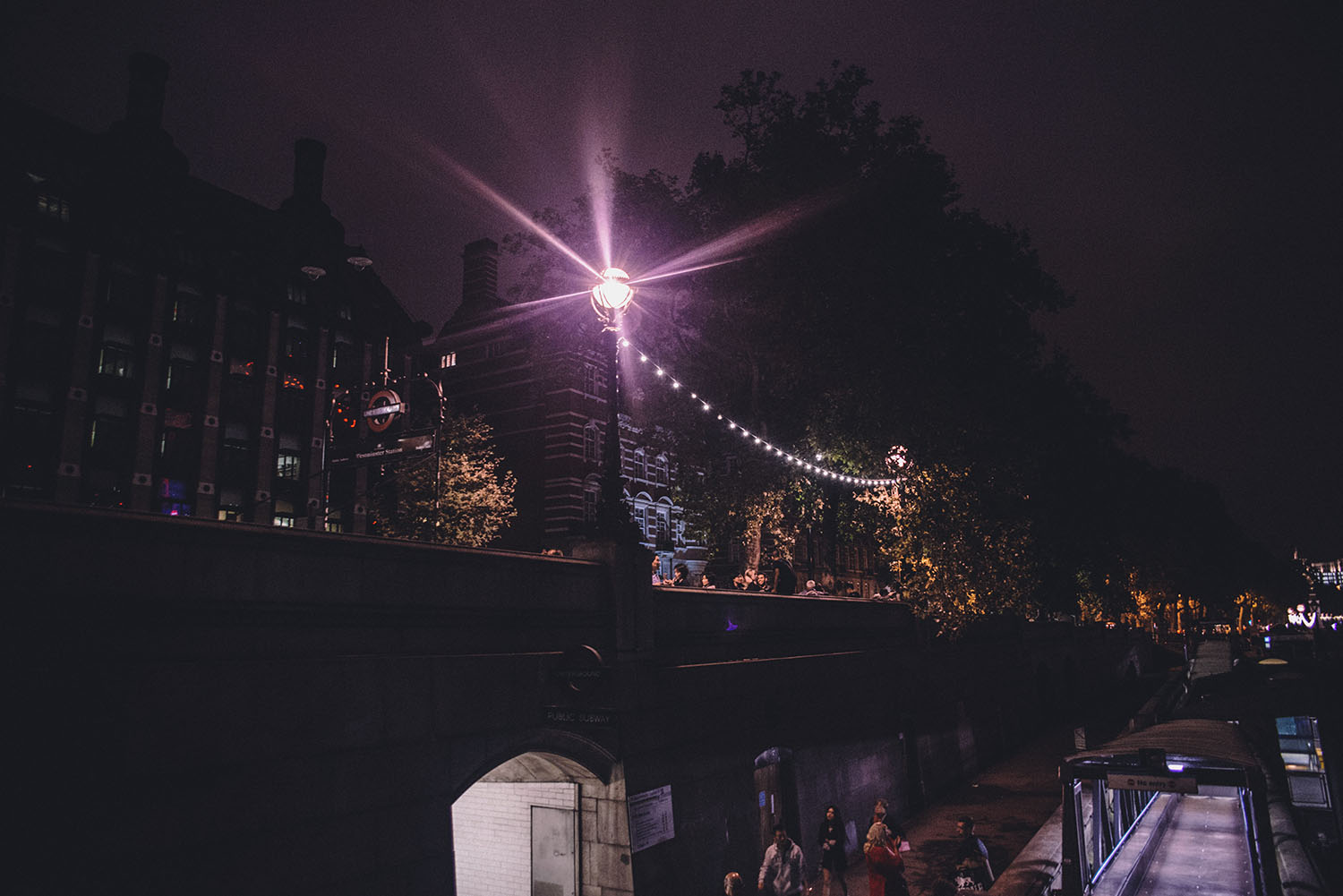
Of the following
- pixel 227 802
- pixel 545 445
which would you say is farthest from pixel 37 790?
pixel 545 445

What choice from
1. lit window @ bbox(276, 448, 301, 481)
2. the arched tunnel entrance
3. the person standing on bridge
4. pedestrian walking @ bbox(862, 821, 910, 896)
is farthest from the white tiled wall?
lit window @ bbox(276, 448, 301, 481)

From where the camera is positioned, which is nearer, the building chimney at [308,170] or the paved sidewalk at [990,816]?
the paved sidewalk at [990,816]

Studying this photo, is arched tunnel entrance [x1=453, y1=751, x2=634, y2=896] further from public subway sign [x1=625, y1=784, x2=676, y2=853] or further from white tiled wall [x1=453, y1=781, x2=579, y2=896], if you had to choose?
public subway sign [x1=625, y1=784, x2=676, y2=853]

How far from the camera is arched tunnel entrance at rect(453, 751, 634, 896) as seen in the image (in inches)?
467

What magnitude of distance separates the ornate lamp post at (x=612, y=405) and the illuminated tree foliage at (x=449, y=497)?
707 inches

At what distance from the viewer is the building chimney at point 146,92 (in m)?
36.2

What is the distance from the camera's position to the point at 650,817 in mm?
12359

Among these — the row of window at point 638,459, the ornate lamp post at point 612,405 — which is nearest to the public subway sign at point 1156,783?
the ornate lamp post at point 612,405

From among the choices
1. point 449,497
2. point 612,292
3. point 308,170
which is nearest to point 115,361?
point 449,497

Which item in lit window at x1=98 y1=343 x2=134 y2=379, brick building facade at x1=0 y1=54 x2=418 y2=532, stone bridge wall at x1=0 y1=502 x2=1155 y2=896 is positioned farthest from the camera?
lit window at x1=98 y1=343 x2=134 y2=379

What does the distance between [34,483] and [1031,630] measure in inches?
1526

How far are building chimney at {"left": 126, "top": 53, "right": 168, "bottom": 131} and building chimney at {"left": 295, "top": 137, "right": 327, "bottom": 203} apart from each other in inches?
282

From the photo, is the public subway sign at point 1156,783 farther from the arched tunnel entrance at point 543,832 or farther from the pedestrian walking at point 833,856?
the arched tunnel entrance at point 543,832

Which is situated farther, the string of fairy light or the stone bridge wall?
the string of fairy light
